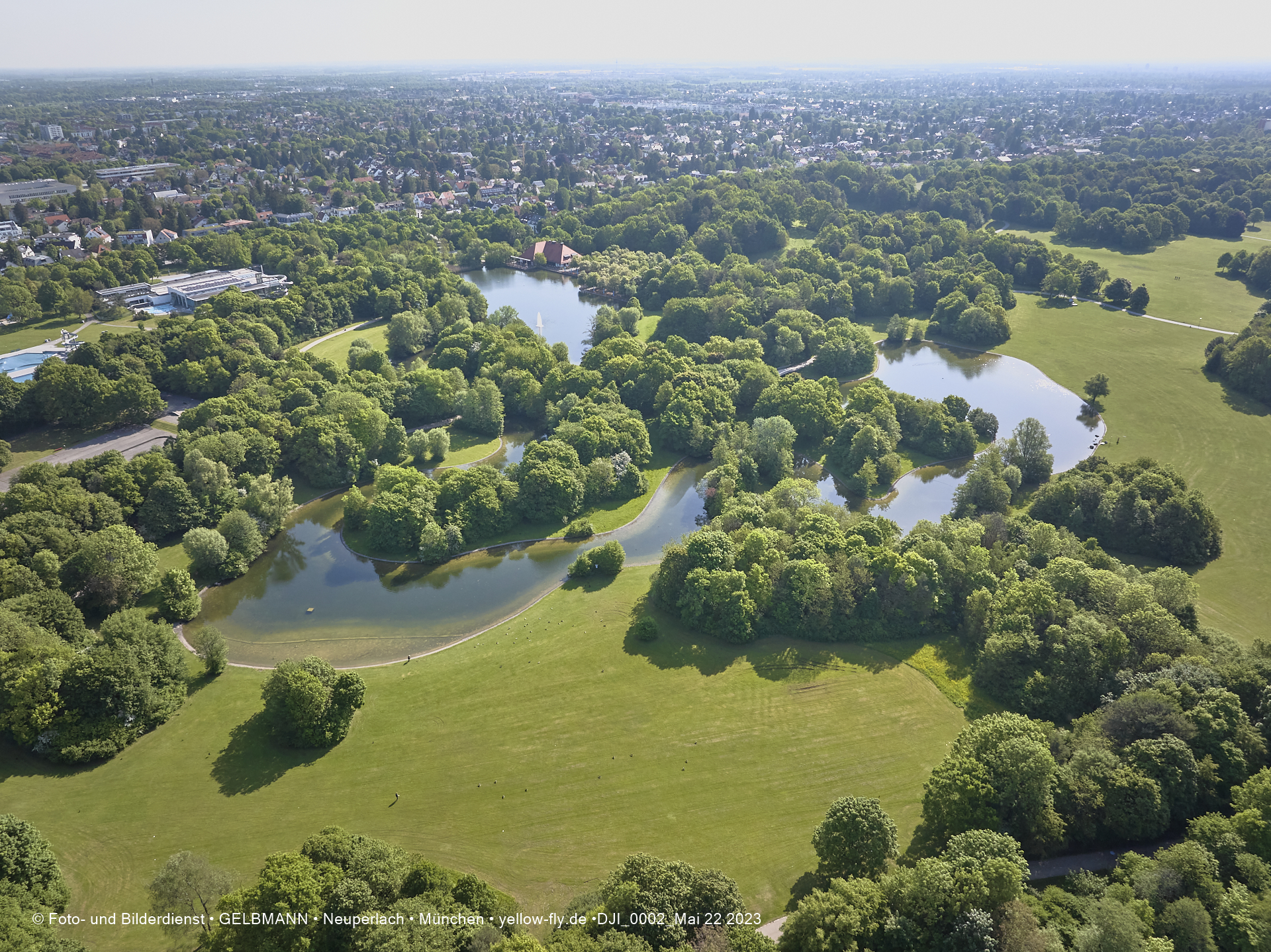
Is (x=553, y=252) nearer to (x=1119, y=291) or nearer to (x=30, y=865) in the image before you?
(x=1119, y=291)

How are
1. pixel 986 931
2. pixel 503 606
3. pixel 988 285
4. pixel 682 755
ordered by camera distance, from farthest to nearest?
pixel 988 285
pixel 503 606
pixel 682 755
pixel 986 931

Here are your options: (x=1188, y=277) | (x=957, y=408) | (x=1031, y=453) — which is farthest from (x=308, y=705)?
(x=1188, y=277)

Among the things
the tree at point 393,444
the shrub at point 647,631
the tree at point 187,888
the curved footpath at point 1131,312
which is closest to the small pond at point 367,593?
the tree at point 393,444

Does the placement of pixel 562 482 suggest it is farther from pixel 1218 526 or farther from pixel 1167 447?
pixel 1167 447

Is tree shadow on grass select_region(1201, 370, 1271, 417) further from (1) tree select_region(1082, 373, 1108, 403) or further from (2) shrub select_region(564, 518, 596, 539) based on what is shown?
(2) shrub select_region(564, 518, 596, 539)

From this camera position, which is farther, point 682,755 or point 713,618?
point 713,618

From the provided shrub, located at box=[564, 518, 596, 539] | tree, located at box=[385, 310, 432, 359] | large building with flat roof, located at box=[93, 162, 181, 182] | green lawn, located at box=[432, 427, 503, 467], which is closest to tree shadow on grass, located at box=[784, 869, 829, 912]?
shrub, located at box=[564, 518, 596, 539]

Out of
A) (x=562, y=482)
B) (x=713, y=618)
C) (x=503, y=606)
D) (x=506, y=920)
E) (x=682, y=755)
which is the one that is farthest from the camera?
(x=562, y=482)

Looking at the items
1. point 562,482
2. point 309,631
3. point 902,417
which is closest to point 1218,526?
point 902,417
